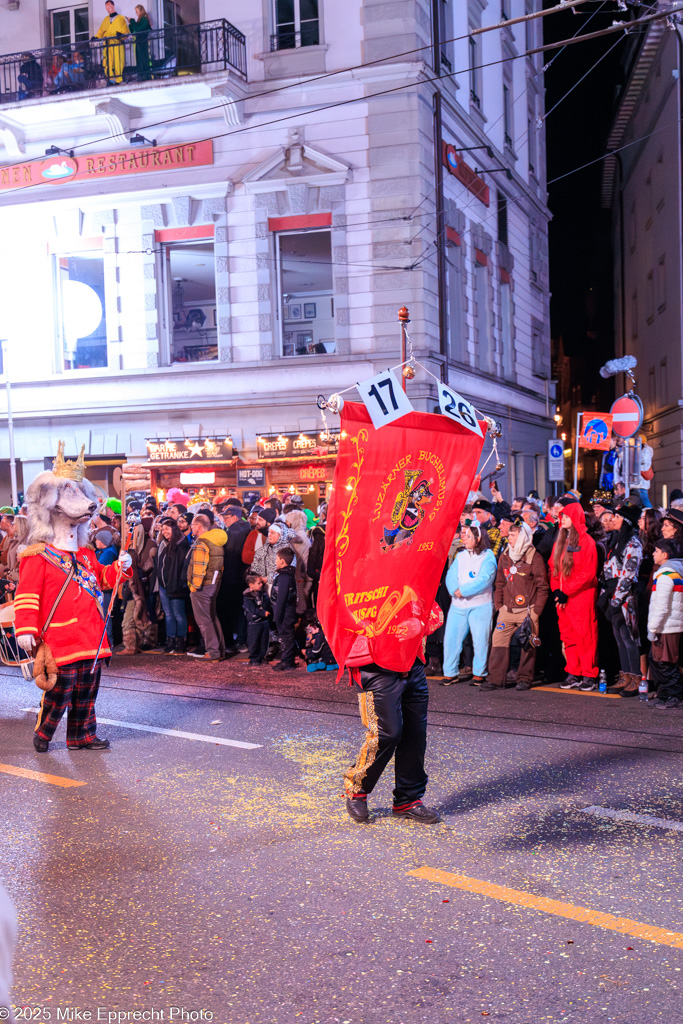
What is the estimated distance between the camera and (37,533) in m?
7.75

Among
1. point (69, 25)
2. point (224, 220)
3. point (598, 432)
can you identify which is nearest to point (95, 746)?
point (598, 432)

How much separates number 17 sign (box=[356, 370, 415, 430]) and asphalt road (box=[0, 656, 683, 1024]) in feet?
7.71

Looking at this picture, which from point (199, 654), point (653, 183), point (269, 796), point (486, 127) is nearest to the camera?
point (269, 796)

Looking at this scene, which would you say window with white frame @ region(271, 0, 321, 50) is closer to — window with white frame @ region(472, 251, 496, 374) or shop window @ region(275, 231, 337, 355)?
shop window @ region(275, 231, 337, 355)

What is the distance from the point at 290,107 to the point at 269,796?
17548 mm

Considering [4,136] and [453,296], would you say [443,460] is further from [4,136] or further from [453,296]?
[4,136]

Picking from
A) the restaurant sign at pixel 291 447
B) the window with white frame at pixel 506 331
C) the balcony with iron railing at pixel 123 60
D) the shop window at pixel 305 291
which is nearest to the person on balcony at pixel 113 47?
the balcony with iron railing at pixel 123 60

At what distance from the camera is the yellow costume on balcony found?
70.4ft

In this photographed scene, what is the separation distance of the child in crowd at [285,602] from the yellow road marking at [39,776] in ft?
14.3

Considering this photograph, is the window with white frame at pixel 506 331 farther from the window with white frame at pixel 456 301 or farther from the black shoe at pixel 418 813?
the black shoe at pixel 418 813

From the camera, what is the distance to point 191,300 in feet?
72.9

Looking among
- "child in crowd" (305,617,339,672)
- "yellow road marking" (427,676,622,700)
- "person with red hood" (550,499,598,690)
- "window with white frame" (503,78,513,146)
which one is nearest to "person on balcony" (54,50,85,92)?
"window with white frame" (503,78,513,146)

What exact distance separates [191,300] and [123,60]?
5.22 metres

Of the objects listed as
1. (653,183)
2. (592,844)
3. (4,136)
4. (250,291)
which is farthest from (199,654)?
(653,183)
